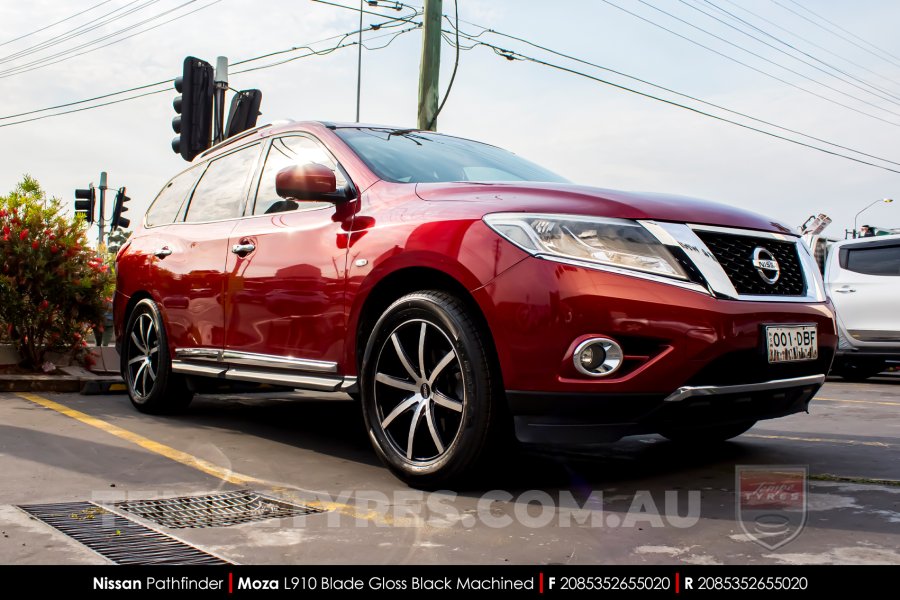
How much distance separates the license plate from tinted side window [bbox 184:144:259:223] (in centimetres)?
310

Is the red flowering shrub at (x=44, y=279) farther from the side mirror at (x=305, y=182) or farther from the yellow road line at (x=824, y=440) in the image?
the yellow road line at (x=824, y=440)

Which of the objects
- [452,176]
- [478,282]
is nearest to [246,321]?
[452,176]

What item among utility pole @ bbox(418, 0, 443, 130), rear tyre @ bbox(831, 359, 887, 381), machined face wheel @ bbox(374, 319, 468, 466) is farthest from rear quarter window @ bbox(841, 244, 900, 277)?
machined face wheel @ bbox(374, 319, 468, 466)

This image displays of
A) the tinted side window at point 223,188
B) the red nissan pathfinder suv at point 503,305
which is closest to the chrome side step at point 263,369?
the red nissan pathfinder suv at point 503,305

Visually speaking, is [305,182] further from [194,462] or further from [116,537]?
[116,537]

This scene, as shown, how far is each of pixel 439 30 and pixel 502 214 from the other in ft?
30.0

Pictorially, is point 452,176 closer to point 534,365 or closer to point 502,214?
point 502,214

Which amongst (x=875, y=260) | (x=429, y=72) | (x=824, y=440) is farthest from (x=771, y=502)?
(x=429, y=72)

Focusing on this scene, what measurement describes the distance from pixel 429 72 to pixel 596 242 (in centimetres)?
888

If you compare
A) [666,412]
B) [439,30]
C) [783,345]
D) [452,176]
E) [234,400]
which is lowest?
[234,400]

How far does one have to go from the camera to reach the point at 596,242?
3.47m

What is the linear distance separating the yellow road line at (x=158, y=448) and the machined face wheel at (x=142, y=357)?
38cm

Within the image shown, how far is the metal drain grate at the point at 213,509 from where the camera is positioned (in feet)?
10.8
